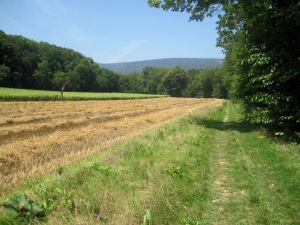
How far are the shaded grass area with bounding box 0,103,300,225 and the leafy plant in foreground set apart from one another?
204 millimetres

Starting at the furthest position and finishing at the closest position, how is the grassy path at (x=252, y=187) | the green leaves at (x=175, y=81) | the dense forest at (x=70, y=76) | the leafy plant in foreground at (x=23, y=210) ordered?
1. the green leaves at (x=175, y=81)
2. the dense forest at (x=70, y=76)
3. the grassy path at (x=252, y=187)
4. the leafy plant in foreground at (x=23, y=210)

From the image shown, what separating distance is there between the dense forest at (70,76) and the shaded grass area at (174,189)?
41.0m

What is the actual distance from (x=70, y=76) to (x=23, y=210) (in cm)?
8899

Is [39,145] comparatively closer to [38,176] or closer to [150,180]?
[38,176]

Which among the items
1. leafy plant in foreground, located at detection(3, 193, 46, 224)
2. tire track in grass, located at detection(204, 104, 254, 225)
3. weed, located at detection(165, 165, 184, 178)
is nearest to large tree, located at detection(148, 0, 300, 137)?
tire track in grass, located at detection(204, 104, 254, 225)

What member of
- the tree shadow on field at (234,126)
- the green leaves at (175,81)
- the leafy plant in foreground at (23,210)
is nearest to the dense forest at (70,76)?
the green leaves at (175,81)

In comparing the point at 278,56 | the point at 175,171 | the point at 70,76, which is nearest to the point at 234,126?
the point at 278,56

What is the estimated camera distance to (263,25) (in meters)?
10.0

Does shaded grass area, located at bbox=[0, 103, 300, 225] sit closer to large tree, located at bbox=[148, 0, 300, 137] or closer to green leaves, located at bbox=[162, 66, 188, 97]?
large tree, located at bbox=[148, 0, 300, 137]

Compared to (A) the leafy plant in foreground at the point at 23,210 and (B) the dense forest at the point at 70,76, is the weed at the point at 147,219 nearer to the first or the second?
(A) the leafy plant in foreground at the point at 23,210

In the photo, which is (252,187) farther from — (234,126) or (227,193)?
(234,126)

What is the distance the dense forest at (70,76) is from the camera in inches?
2608

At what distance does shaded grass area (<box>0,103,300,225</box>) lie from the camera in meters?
3.93

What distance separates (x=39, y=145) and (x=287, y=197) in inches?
363
